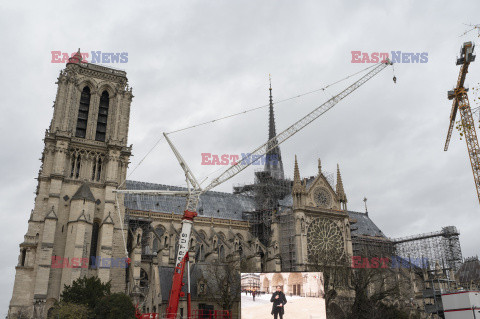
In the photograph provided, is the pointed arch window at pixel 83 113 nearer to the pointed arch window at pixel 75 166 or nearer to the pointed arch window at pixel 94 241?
the pointed arch window at pixel 75 166

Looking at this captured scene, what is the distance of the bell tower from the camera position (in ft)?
149

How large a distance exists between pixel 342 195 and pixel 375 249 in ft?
43.6

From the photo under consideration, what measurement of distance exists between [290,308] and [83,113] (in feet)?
121

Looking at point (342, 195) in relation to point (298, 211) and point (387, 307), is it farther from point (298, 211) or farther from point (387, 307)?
point (387, 307)

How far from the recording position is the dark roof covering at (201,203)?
63634mm

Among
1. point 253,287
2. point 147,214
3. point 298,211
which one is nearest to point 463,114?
point 298,211

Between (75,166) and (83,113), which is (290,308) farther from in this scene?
(83,113)

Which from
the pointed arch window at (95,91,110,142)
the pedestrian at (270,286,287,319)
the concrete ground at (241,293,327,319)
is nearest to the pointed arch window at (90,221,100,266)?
the pointed arch window at (95,91,110,142)

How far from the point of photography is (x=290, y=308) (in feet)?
120

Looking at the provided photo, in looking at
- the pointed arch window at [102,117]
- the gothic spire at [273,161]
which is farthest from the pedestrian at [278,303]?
the gothic spire at [273,161]

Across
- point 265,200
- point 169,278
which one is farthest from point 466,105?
point 169,278

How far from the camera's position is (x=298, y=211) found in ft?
200

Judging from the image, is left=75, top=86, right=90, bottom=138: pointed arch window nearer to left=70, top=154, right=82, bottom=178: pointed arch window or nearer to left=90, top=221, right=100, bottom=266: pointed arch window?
left=70, top=154, right=82, bottom=178: pointed arch window

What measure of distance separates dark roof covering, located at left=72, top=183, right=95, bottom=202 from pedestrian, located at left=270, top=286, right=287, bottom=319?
24757 mm
